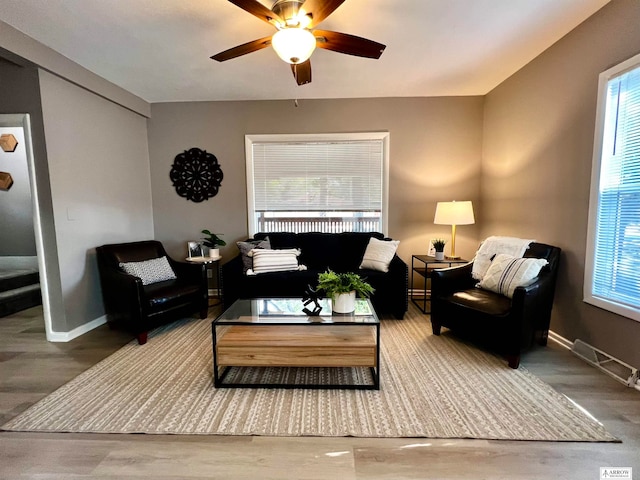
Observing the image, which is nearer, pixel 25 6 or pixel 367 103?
pixel 25 6

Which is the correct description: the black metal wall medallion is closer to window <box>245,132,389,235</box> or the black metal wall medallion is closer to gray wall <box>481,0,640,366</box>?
window <box>245,132,389,235</box>

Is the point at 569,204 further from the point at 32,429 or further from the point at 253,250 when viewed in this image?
the point at 32,429

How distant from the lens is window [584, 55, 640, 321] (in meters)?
1.96

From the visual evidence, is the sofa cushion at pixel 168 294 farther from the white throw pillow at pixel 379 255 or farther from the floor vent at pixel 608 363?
the floor vent at pixel 608 363

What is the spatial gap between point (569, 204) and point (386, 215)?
191 cm

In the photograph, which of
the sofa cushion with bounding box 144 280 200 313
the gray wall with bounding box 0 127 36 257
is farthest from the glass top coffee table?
the gray wall with bounding box 0 127 36 257

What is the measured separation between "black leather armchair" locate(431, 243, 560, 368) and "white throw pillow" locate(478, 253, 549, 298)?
0.20 ft

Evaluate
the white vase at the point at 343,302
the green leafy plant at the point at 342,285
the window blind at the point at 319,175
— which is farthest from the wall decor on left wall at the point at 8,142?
the white vase at the point at 343,302

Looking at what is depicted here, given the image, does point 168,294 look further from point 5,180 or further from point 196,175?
point 5,180

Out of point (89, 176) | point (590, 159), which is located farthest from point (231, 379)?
point (590, 159)

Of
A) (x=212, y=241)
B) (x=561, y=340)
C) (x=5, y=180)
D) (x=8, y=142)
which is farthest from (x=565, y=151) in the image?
(x=5, y=180)

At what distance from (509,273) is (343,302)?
1.44 m

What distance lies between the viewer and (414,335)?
2.81 m

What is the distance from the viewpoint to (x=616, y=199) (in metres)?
2.09
